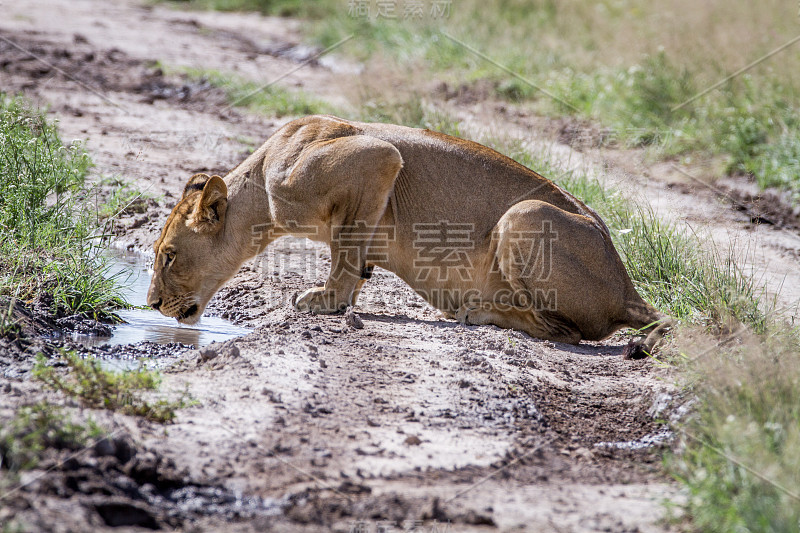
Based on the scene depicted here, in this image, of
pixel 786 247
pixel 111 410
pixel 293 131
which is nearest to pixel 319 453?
pixel 111 410

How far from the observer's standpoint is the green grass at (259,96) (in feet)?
39.8

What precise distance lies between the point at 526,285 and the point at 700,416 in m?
1.98

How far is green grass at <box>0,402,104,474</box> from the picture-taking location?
3453 millimetres

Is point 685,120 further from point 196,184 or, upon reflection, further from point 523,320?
point 196,184

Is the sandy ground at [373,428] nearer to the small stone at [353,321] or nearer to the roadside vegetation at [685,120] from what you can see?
the small stone at [353,321]

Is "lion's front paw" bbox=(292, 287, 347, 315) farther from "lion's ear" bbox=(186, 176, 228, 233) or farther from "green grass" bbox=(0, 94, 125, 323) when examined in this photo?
"green grass" bbox=(0, 94, 125, 323)

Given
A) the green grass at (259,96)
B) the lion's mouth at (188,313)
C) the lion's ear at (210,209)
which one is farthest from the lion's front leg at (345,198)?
the green grass at (259,96)

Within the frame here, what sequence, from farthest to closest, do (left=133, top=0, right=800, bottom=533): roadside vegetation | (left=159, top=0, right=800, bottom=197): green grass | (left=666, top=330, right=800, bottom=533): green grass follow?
(left=159, top=0, right=800, bottom=197): green grass < (left=133, top=0, right=800, bottom=533): roadside vegetation < (left=666, top=330, right=800, bottom=533): green grass

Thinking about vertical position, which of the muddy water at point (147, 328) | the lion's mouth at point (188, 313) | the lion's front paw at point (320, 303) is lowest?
the muddy water at point (147, 328)

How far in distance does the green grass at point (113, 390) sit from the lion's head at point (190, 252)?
188 cm

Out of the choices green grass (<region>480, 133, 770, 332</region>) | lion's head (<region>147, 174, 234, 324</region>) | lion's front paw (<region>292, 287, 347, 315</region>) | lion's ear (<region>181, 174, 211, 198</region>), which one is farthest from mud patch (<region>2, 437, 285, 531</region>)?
green grass (<region>480, 133, 770, 332</region>)

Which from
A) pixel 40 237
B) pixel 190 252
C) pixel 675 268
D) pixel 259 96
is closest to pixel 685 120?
pixel 675 268

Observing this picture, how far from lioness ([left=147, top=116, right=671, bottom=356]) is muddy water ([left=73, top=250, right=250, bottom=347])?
19 centimetres

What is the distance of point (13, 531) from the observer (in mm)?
2979
